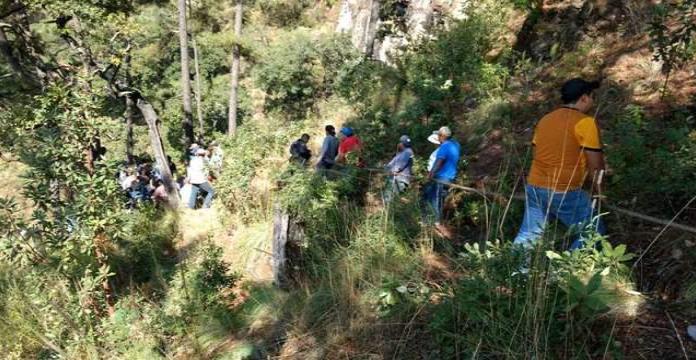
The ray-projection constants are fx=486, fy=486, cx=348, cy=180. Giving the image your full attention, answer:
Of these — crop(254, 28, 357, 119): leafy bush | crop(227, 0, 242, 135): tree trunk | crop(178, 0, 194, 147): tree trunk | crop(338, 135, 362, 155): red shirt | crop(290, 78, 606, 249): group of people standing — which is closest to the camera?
crop(290, 78, 606, 249): group of people standing

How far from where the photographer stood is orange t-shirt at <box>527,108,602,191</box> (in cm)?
314

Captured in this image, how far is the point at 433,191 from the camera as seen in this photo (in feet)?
19.8

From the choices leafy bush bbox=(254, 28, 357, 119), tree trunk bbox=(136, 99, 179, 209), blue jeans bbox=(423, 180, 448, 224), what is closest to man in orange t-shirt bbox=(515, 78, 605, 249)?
blue jeans bbox=(423, 180, 448, 224)

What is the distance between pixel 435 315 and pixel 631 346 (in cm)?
98

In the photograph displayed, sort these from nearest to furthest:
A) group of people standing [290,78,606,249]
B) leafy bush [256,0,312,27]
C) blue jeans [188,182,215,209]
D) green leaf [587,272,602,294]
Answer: green leaf [587,272,602,294] < group of people standing [290,78,606,249] < blue jeans [188,182,215,209] < leafy bush [256,0,312,27]

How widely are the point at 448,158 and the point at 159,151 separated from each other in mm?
7364

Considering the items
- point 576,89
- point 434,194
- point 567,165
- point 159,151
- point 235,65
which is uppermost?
point 576,89

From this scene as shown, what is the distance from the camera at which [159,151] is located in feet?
35.8

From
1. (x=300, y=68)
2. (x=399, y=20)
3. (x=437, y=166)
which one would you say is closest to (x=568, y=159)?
(x=437, y=166)

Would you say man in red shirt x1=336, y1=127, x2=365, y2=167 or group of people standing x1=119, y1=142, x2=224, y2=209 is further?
group of people standing x1=119, y1=142, x2=224, y2=209

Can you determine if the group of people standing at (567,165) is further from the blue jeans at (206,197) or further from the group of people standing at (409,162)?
the blue jeans at (206,197)

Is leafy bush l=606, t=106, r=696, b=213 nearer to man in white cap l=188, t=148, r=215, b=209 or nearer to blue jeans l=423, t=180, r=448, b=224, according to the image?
blue jeans l=423, t=180, r=448, b=224

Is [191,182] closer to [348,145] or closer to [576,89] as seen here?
A: [348,145]

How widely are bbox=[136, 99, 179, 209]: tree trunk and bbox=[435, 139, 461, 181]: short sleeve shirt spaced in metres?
7.02
